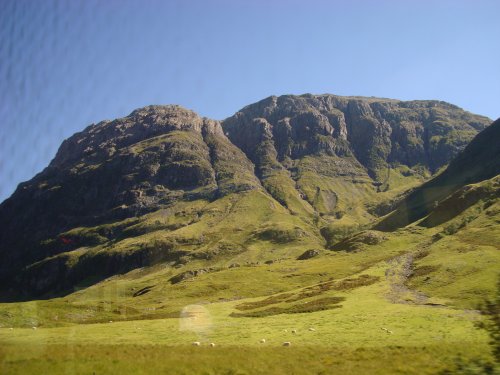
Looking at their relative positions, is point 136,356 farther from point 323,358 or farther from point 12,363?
point 323,358

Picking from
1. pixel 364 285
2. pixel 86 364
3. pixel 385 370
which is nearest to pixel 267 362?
pixel 385 370

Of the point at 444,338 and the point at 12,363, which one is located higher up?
the point at 12,363

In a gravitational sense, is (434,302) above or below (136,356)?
below

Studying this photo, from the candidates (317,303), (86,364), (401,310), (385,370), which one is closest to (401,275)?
(317,303)

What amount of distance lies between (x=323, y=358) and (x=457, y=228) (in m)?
166

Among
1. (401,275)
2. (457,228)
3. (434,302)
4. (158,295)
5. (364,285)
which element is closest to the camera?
(434,302)

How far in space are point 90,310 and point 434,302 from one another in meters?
69.8

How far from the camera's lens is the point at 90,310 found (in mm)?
89438

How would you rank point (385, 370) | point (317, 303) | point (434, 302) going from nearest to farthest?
point (385, 370) → point (434, 302) → point (317, 303)

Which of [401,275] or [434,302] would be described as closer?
[434,302]

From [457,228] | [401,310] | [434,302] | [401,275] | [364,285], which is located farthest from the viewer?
[457,228]

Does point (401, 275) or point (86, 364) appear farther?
point (401, 275)

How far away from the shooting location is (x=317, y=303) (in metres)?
85.4

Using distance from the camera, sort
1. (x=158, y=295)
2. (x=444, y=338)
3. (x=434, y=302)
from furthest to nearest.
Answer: (x=158, y=295), (x=434, y=302), (x=444, y=338)
